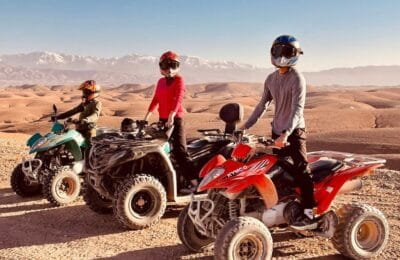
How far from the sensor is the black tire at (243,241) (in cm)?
536

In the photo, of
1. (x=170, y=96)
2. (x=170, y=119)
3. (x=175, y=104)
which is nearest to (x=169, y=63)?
(x=170, y=96)

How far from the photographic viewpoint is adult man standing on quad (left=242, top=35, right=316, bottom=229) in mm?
5855

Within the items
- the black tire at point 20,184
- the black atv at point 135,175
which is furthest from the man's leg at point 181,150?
the black tire at point 20,184

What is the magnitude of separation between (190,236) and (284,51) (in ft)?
8.24

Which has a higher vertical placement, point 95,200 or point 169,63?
point 169,63

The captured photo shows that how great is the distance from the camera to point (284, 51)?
5.91 metres

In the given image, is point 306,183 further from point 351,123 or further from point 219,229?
point 351,123

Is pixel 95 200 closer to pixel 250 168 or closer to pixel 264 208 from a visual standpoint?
pixel 264 208

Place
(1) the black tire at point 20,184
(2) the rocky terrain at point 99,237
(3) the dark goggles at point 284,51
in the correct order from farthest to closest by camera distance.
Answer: (1) the black tire at point 20,184
(2) the rocky terrain at point 99,237
(3) the dark goggles at point 284,51

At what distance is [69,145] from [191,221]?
466 centimetres

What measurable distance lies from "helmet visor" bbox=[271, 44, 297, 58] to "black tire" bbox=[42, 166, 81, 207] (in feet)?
17.2

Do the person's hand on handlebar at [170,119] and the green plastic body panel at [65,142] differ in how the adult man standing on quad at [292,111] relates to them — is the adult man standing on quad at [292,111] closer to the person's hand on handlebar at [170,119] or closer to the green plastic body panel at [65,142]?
the person's hand on handlebar at [170,119]

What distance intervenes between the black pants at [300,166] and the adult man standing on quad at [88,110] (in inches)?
206

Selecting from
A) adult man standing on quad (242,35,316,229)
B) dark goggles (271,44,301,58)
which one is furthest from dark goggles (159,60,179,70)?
dark goggles (271,44,301,58)
